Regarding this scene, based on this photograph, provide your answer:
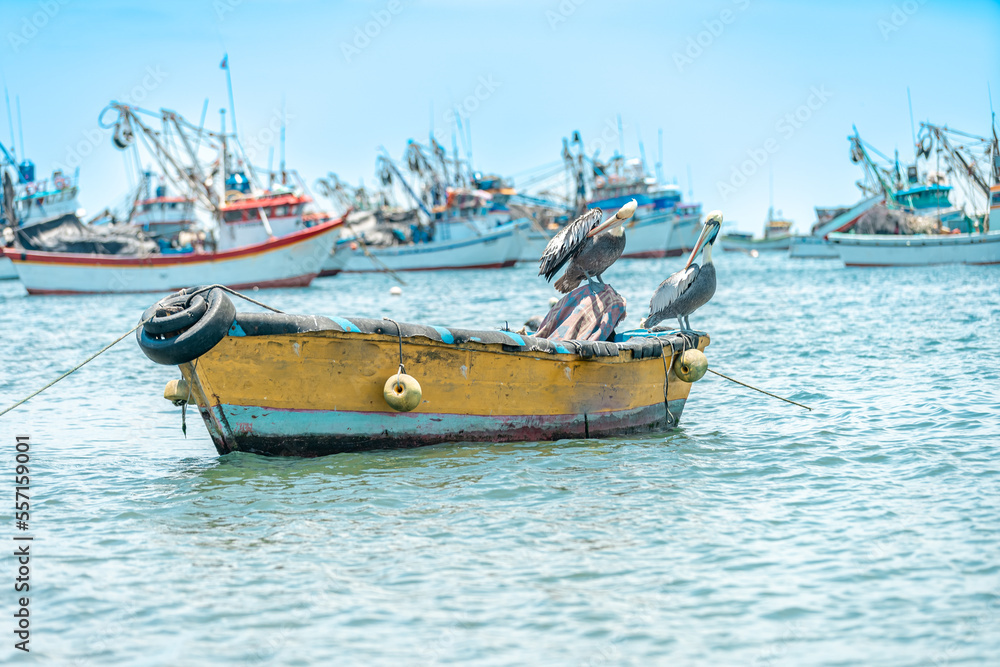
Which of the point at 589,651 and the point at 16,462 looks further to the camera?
the point at 16,462

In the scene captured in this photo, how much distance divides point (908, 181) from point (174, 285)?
131ft

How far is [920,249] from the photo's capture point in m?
43.9

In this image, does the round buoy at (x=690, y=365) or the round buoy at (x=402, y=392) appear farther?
the round buoy at (x=690, y=365)

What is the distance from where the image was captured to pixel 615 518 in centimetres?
652

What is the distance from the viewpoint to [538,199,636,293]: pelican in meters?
9.16

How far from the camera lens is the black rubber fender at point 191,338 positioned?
22.1ft

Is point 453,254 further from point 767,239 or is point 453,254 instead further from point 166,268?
point 767,239

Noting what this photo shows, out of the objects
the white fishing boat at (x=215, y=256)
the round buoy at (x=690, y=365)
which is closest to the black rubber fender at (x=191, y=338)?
the round buoy at (x=690, y=365)

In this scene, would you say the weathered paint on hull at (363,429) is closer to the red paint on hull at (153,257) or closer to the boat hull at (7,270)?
the red paint on hull at (153,257)

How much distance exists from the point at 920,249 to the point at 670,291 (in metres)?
39.1

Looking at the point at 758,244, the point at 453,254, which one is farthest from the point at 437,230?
the point at 758,244

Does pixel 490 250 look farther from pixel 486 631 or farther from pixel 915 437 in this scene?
pixel 486 631

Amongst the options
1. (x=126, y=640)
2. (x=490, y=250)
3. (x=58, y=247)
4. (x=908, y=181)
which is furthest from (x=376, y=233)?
(x=126, y=640)

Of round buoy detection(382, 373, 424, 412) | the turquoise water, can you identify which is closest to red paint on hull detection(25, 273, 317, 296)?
the turquoise water
